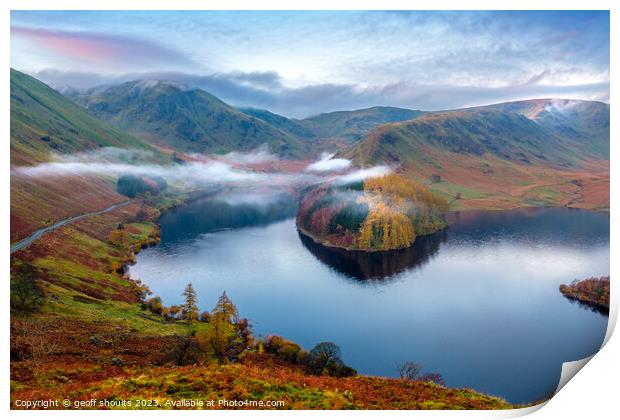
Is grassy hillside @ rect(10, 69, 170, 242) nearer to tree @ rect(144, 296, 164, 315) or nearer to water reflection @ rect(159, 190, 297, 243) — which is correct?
tree @ rect(144, 296, 164, 315)

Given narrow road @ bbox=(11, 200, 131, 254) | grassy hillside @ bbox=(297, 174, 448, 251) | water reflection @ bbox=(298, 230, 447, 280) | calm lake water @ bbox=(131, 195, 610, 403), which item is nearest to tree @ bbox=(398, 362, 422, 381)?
calm lake water @ bbox=(131, 195, 610, 403)

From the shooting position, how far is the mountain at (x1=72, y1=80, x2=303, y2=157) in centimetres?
13650

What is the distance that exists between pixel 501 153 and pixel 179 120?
119 m

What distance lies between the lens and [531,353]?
14.8 meters

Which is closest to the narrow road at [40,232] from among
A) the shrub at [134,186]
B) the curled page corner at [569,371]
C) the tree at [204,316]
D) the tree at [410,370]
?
the tree at [204,316]

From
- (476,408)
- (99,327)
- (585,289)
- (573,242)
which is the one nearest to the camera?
(476,408)

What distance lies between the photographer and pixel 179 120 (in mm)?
144500

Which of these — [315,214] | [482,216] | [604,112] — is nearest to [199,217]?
[315,214]

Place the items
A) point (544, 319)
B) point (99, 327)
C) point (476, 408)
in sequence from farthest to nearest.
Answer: point (544, 319) < point (99, 327) < point (476, 408)

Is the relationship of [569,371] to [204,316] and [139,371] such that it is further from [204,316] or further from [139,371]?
[204,316]

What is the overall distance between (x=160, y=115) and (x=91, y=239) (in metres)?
133

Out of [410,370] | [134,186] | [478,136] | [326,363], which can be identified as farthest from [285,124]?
[326,363]

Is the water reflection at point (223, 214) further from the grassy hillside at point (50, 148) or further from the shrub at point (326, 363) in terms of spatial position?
the shrub at point (326, 363)
